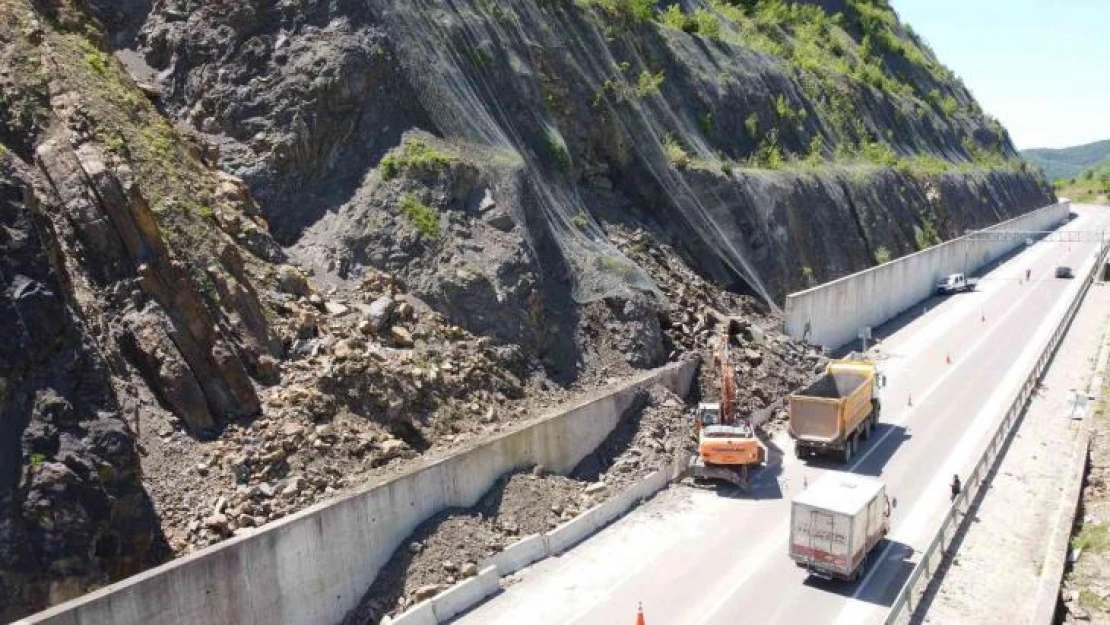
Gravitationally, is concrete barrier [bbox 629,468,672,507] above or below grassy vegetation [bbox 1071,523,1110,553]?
above

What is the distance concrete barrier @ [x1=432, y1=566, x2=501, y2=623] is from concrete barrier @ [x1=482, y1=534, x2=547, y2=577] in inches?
11.3

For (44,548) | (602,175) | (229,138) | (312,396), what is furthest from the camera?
(602,175)

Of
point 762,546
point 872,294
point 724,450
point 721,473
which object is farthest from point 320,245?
point 872,294

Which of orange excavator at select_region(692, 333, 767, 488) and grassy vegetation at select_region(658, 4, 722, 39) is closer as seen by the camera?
orange excavator at select_region(692, 333, 767, 488)

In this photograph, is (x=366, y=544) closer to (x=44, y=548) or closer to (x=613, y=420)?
(x=44, y=548)

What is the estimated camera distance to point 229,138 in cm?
2328

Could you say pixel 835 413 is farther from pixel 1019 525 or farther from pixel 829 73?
pixel 829 73

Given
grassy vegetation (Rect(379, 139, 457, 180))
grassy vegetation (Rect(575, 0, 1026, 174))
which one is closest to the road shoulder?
grassy vegetation (Rect(379, 139, 457, 180))

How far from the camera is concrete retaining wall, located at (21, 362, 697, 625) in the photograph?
12.1 metres

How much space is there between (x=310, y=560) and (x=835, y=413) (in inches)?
535

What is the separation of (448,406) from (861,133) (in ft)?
154

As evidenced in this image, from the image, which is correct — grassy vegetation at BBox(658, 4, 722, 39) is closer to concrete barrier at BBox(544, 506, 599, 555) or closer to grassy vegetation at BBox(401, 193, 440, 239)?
grassy vegetation at BBox(401, 193, 440, 239)

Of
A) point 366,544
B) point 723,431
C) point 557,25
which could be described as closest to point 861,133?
point 557,25

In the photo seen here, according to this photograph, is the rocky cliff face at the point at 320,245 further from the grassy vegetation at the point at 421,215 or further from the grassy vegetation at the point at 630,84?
the grassy vegetation at the point at 630,84
